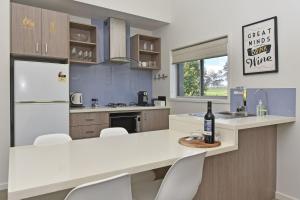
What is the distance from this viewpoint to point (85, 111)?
3.21 m

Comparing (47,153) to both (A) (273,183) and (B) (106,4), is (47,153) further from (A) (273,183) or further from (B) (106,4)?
(B) (106,4)

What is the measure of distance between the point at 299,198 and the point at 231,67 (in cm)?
170

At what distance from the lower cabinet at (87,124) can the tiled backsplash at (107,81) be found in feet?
2.23

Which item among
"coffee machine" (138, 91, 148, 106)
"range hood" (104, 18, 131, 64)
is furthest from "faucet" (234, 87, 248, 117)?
"range hood" (104, 18, 131, 64)

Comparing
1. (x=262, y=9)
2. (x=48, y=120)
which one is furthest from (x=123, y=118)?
(x=262, y=9)

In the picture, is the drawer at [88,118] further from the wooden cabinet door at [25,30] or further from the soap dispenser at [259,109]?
the soap dispenser at [259,109]

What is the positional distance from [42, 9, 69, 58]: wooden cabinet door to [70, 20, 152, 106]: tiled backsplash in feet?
2.19

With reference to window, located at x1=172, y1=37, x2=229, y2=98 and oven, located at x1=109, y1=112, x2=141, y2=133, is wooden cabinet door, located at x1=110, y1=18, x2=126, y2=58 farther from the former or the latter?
oven, located at x1=109, y1=112, x2=141, y2=133

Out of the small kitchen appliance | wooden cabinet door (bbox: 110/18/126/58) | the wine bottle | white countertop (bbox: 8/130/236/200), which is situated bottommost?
white countertop (bbox: 8/130/236/200)

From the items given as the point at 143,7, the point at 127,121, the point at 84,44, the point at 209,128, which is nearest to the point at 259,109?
the point at 209,128

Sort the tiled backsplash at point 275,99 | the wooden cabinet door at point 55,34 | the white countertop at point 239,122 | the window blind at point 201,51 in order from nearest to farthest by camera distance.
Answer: the white countertop at point 239,122 → the tiled backsplash at point 275,99 → the wooden cabinet door at point 55,34 → the window blind at point 201,51

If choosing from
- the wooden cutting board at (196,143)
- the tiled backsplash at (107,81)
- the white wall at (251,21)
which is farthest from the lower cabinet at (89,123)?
the wooden cutting board at (196,143)

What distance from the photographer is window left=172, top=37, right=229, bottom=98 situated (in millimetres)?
3262

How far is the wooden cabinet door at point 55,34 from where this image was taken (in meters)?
2.98
